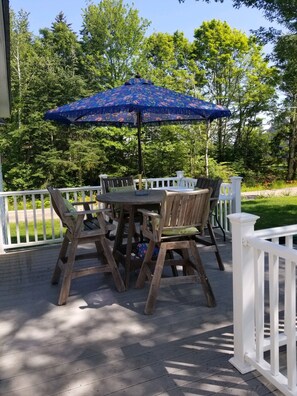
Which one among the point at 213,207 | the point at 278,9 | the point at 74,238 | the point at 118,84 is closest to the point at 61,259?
the point at 74,238

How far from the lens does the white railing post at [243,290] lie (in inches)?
74.1

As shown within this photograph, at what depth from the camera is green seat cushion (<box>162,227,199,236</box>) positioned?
289cm

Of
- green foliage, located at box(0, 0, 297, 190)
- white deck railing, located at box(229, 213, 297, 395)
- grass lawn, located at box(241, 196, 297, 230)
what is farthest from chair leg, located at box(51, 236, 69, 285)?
green foliage, located at box(0, 0, 297, 190)

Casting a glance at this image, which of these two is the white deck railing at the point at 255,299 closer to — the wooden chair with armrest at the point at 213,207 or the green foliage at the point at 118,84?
the wooden chair with armrest at the point at 213,207

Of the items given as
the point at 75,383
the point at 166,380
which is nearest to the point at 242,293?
the point at 166,380

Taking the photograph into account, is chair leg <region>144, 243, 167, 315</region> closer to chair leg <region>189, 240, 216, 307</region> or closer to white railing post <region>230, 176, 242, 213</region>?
chair leg <region>189, 240, 216, 307</region>

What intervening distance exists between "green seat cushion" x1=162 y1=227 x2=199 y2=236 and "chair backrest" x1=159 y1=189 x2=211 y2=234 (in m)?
0.06

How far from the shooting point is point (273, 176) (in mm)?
15805

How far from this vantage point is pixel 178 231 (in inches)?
118

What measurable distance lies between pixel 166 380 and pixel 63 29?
17394mm

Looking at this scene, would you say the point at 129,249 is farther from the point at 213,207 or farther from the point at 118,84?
the point at 118,84

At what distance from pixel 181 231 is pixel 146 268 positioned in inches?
19.4

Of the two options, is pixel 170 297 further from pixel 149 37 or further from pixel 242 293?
pixel 149 37

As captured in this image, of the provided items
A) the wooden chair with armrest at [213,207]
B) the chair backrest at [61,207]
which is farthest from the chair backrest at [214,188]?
the chair backrest at [61,207]
